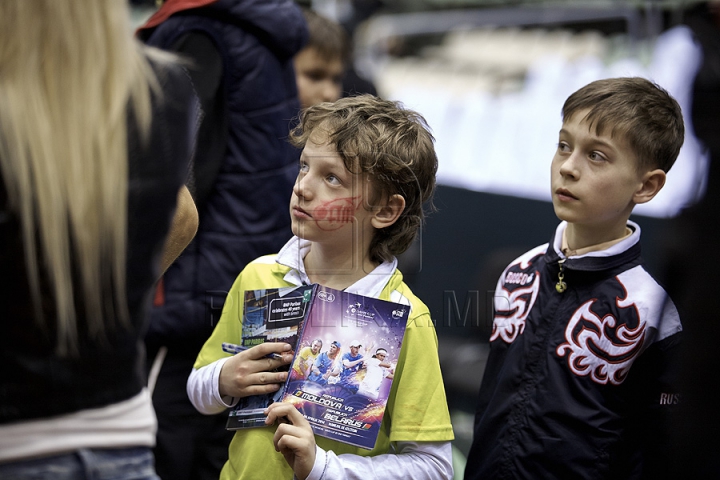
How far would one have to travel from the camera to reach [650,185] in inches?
67.7

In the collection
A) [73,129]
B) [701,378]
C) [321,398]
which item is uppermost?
[73,129]

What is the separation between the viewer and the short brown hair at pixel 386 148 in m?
1.59

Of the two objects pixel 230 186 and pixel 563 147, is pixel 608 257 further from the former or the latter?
pixel 230 186

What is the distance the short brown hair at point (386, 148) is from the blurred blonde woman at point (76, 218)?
A: 0.53 m

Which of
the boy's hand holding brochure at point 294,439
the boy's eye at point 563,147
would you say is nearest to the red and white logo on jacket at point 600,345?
the boy's eye at point 563,147

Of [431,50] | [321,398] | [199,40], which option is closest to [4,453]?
[321,398]

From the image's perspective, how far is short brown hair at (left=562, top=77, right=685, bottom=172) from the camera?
5.55ft

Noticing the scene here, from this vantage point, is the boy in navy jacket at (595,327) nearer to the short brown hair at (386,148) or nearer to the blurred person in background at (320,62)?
the short brown hair at (386,148)

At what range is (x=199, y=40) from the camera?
2049mm

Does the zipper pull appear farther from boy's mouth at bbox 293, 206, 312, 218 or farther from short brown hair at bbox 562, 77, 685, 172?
boy's mouth at bbox 293, 206, 312, 218

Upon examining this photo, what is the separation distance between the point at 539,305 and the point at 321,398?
0.55 metres

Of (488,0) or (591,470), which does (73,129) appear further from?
(488,0)

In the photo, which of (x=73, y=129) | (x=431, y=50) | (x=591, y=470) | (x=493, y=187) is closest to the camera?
(x=73, y=129)

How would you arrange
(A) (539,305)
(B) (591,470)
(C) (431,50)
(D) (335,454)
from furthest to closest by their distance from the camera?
(C) (431,50), (A) (539,305), (B) (591,470), (D) (335,454)
